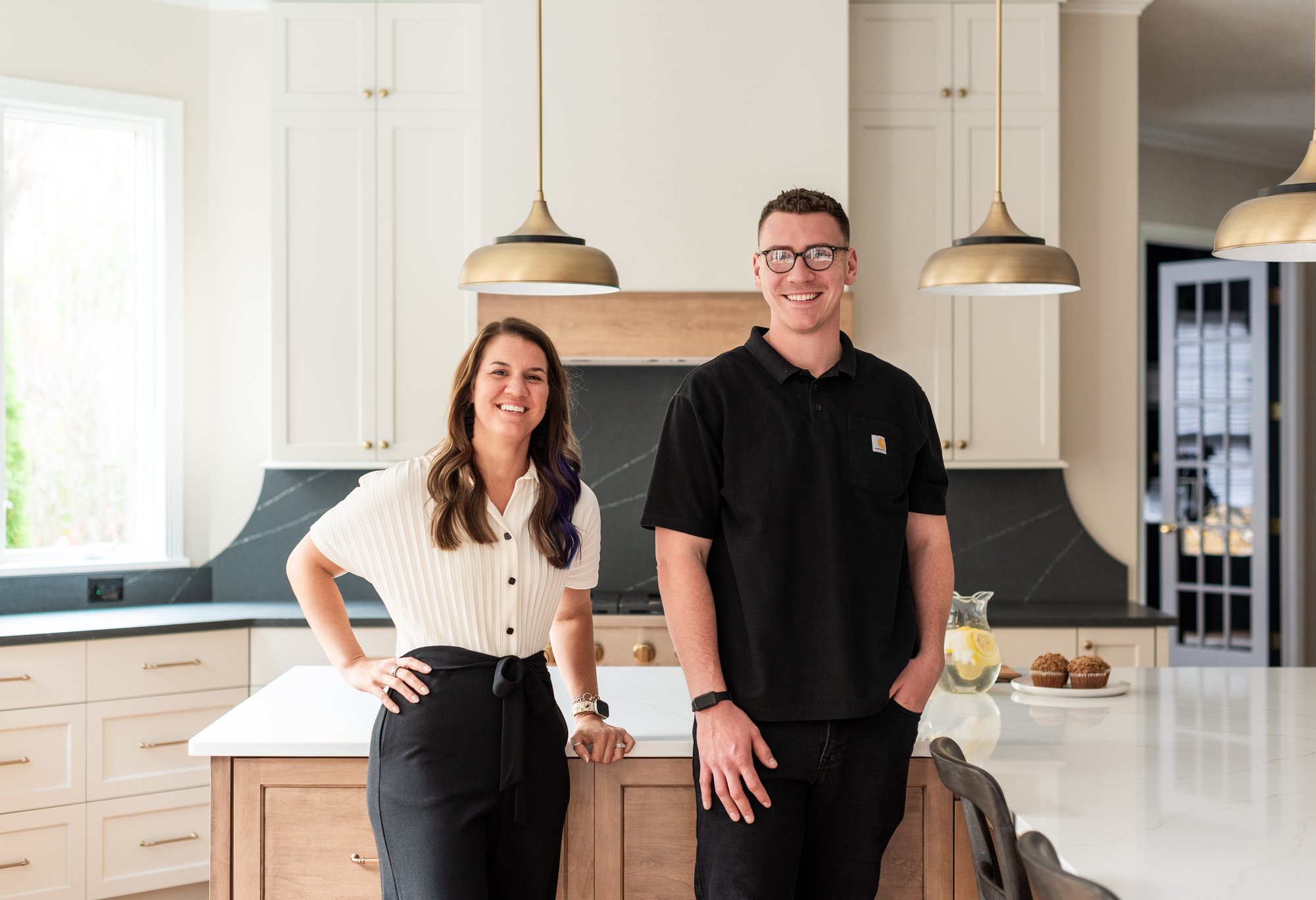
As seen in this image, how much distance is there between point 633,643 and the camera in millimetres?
3488

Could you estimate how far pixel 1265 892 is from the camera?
122 cm

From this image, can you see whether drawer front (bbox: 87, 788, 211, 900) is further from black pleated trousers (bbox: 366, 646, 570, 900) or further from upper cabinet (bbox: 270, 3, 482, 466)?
black pleated trousers (bbox: 366, 646, 570, 900)

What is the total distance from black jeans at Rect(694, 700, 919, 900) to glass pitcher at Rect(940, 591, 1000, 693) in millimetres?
497

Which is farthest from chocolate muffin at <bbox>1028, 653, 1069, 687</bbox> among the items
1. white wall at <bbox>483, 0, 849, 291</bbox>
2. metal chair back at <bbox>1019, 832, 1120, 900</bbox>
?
white wall at <bbox>483, 0, 849, 291</bbox>

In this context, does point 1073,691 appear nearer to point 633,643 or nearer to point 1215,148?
point 633,643

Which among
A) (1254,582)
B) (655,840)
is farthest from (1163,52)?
(655,840)

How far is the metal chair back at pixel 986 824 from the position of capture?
1384 mm

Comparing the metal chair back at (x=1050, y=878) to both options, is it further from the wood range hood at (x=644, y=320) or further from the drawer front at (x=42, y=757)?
the drawer front at (x=42, y=757)

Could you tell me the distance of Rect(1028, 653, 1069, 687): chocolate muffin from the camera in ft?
7.06

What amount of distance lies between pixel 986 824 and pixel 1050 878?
17.2 inches

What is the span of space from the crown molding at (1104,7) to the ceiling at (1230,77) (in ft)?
0.37

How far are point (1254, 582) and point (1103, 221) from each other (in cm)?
264

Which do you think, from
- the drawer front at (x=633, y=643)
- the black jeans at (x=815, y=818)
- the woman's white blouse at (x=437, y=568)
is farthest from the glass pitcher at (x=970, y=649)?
the drawer front at (x=633, y=643)

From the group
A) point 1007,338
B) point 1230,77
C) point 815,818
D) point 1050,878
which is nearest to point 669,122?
point 1007,338
